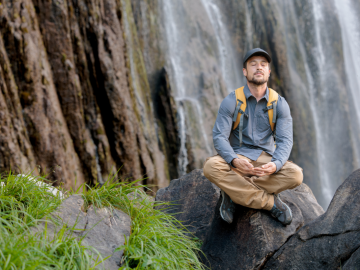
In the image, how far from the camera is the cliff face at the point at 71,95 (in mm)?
6266

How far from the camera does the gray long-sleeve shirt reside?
333cm

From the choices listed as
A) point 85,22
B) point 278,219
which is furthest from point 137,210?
point 85,22

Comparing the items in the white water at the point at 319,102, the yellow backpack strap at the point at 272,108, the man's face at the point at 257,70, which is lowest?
the white water at the point at 319,102

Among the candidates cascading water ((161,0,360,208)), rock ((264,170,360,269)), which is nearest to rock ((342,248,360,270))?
rock ((264,170,360,269))

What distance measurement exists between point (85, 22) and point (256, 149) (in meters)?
6.16

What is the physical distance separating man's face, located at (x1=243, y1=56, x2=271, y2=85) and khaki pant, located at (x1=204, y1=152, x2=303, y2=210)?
91 cm

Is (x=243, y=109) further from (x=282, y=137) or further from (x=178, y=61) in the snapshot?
(x=178, y=61)

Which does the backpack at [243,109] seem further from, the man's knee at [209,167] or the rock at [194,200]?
the rock at [194,200]

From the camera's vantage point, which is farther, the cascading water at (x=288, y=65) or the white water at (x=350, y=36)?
the white water at (x=350, y=36)

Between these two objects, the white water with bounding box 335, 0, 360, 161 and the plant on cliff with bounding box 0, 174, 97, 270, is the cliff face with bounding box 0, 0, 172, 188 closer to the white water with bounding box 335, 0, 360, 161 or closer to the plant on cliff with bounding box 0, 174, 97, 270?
the plant on cliff with bounding box 0, 174, 97, 270

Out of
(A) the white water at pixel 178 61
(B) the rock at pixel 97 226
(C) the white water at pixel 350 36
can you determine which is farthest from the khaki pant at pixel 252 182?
Result: (C) the white water at pixel 350 36

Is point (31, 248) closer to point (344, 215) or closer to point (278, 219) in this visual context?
point (278, 219)

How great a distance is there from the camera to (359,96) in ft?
59.0

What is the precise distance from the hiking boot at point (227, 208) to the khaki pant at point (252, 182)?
0.19 meters
